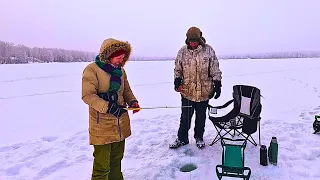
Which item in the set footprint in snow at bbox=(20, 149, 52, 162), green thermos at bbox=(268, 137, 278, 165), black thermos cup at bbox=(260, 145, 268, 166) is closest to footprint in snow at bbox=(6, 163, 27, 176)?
footprint in snow at bbox=(20, 149, 52, 162)

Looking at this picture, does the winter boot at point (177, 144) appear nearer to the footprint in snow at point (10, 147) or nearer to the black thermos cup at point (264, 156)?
the black thermos cup at point (264, 156)

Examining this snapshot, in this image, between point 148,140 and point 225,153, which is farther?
point 148,140

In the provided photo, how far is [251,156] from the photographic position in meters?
4.21

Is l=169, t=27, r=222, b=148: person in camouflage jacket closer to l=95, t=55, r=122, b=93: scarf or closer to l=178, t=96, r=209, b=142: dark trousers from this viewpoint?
l=178, t=96, r=209, b=142: dark trousers

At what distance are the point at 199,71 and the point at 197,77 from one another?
0.10m

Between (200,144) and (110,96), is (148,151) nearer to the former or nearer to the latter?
(200,144)

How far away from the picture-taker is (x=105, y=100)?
283cm

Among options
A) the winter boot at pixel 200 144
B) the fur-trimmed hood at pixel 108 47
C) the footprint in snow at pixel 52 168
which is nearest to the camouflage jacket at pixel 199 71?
the winter boot at pixel 200 144

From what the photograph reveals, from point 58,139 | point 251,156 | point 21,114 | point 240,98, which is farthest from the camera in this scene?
point 21,114

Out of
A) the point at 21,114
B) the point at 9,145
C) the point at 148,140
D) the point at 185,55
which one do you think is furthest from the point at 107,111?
the point at 21,114

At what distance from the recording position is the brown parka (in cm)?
273

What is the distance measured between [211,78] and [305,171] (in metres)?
1.88

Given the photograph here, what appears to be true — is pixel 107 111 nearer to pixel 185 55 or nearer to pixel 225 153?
pixel 225 153

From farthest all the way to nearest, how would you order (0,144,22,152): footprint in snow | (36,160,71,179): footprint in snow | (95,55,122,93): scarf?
(0,144,22,152): footprint in snow
(36,160,71,179): footprint in snow
(95,55,122,93): scarf
